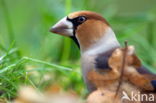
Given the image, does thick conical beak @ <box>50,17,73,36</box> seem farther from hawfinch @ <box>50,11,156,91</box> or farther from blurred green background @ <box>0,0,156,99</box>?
blurred green background @ <box>0,0,156,99</box>

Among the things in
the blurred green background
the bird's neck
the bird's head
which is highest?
the bird's head

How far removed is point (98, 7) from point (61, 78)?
Result: 3.58ft

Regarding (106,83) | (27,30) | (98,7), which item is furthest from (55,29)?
(27,30)

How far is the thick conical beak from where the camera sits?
3.03 meters

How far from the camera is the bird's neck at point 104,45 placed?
115 inches

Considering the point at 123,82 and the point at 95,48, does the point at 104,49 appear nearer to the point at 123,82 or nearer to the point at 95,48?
the point at 95,48

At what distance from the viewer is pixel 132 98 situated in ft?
7.79

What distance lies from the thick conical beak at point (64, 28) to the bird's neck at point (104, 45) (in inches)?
5.6

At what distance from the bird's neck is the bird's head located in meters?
0.02

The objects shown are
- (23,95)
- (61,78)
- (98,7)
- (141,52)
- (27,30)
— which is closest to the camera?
(23,95)

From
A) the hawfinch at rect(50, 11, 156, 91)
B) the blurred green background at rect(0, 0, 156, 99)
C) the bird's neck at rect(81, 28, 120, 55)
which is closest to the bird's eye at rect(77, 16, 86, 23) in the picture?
the hawfinch at rect(50, 11, 156, 91)

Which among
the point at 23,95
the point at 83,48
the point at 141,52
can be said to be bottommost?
the point at 141,52

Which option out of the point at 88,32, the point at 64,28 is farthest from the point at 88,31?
the point at 64,28

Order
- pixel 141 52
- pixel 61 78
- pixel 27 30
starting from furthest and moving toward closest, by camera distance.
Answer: pixel 27 30 → pixel 141 52 → pixel 61 78
